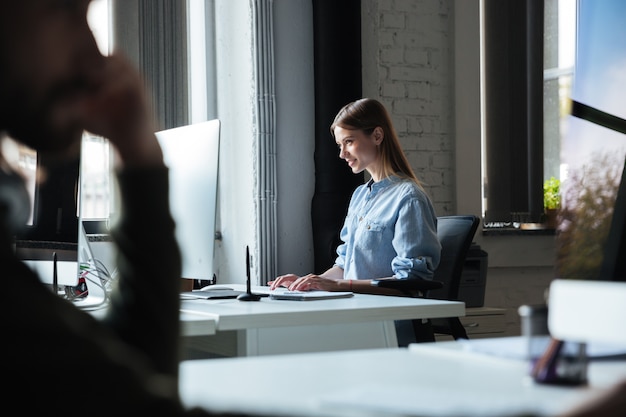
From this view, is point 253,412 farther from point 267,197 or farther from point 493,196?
point 493,196

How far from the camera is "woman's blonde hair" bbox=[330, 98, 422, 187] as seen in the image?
3424mm

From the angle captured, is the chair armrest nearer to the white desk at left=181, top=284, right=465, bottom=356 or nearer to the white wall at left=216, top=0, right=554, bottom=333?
the white desk at left=181, top=284, right=465, bottom=356

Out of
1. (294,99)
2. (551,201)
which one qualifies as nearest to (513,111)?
(551,201)

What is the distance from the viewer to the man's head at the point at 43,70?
2.03 feet

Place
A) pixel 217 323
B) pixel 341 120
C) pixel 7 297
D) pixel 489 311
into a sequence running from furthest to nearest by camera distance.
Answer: pixel 489 311 → pixel 341 120 → pixel 217 323 → pixel 7 297

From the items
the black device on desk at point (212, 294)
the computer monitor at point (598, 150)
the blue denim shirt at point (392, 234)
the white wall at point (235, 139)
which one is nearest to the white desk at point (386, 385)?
the computer monitor at point (598, 150)

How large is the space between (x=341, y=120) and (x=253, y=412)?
286cm

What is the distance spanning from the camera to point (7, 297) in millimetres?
558

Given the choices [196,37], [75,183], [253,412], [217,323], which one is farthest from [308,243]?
[253,412]

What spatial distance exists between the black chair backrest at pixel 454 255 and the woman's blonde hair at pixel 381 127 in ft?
0.99

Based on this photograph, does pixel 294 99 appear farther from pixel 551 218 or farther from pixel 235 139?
pixel 551 218

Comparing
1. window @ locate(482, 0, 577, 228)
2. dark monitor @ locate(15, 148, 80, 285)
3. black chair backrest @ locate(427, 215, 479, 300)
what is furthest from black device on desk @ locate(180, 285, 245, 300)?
window @ locate(482, 0, 577, 228)

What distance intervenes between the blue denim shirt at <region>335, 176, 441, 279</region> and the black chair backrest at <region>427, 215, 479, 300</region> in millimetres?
78

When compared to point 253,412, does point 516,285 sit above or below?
below
